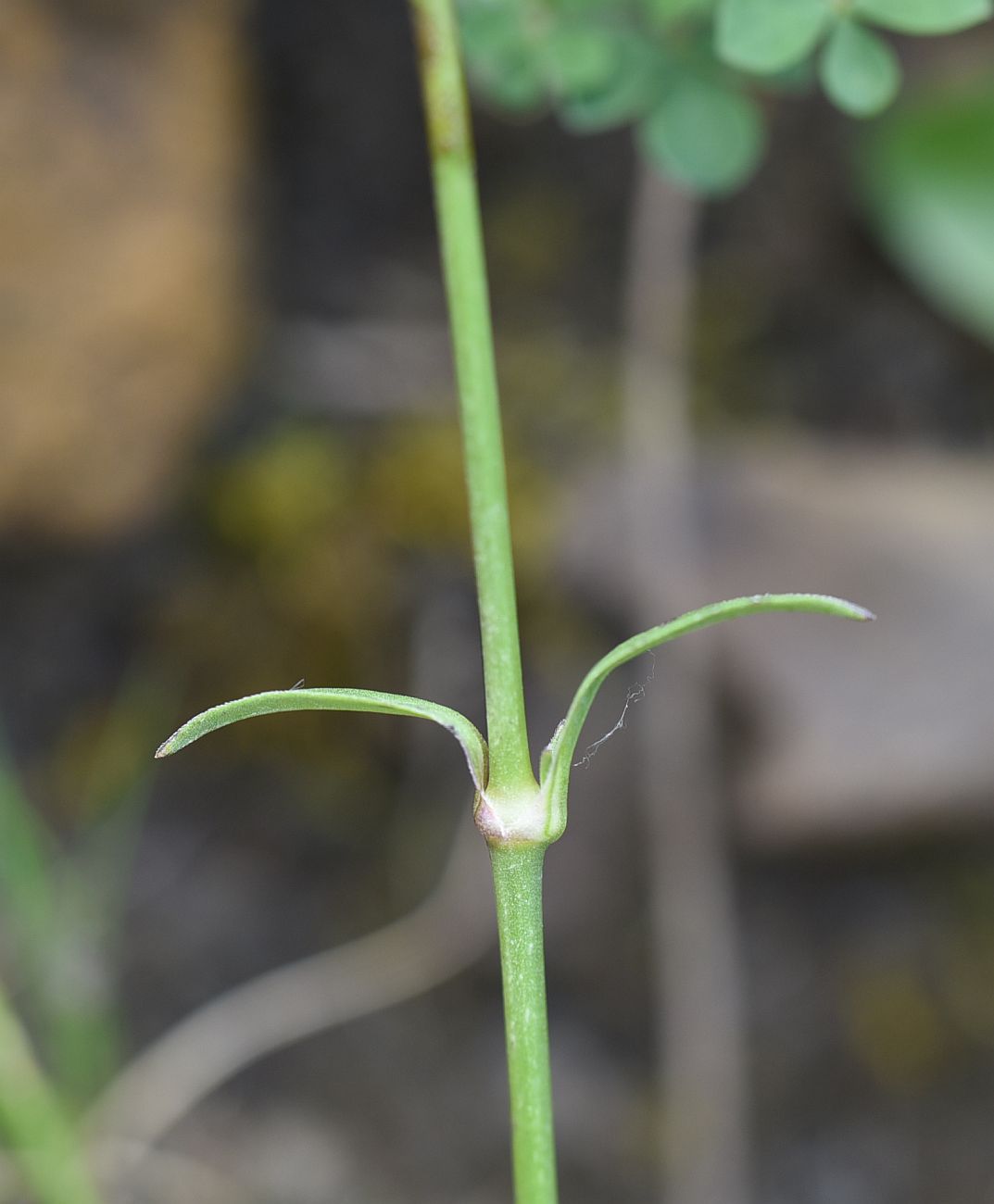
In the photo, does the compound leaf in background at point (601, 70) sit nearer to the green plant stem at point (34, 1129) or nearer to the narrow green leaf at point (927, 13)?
the narrow green leaf at point (927, 13)

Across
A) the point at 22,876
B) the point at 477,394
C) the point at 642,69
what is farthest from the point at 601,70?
the point at 22,876

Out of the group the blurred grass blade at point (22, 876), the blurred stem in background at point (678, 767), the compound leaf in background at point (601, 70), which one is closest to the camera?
the compound leaf in background at point (601, 70)

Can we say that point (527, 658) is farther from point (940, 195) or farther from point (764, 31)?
point (764, 31)

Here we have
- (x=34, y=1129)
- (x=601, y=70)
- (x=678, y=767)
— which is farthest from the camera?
→ (x=678, y=767)

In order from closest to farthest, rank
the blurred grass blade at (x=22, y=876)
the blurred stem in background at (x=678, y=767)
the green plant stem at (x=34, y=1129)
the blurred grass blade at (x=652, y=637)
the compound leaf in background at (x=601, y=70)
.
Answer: the blurred grass blade at (x=652, y=637) → the compound leaf in background at (x=601, y=70) → the green plant stem at (x=34, y=1129) → the blurred grass blade at (x=22, y=876) → the blurred stem in background at (x=678, y=767)

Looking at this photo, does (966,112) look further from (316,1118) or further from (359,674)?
(316,1118)

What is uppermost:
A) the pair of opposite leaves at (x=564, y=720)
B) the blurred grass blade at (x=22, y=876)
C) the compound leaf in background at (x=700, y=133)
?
the compound leaf in background at (x=700, y=133)

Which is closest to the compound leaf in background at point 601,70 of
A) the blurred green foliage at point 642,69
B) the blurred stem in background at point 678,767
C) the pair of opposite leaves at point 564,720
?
the blurred green foliage at point 642,69
